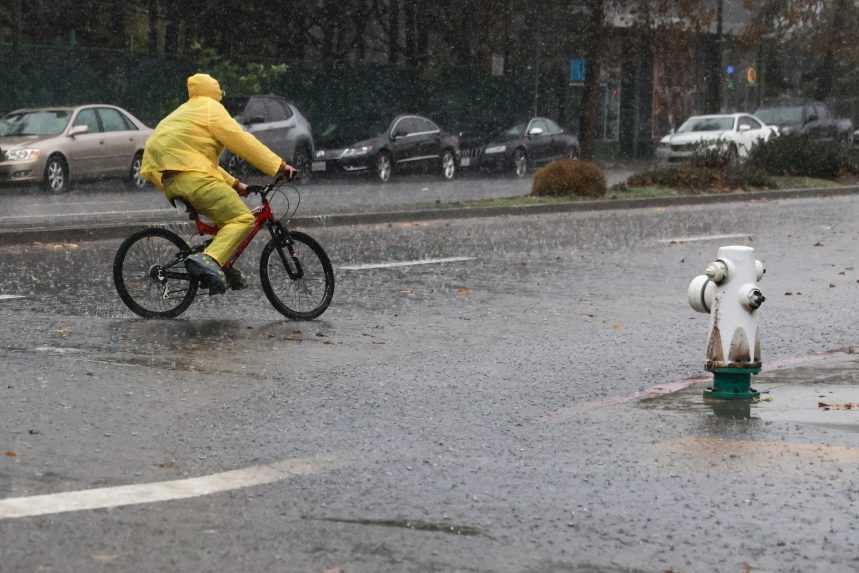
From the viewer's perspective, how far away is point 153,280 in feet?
38.3

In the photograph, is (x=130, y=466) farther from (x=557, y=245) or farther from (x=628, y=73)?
(x=628, y=73)

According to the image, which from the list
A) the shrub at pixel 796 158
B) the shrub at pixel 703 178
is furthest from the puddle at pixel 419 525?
the shrub at pixel 796 158

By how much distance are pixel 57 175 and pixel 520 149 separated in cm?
1472

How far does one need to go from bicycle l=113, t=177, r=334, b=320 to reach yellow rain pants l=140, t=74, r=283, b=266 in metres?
0.12

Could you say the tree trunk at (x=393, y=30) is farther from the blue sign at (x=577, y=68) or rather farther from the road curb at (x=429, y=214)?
the road curb at (x=429, y=214)

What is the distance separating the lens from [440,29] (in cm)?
4641

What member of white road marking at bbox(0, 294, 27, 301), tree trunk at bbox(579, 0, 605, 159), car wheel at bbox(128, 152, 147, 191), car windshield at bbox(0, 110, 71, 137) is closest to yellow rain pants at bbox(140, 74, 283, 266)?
white road marking at bbox(0, 294, 27, 301)

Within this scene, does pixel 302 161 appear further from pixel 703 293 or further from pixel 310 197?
pixel 703 293

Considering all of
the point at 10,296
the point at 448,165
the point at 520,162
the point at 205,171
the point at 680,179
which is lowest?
the point at 520,162

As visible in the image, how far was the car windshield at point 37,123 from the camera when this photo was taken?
28719 millimetres

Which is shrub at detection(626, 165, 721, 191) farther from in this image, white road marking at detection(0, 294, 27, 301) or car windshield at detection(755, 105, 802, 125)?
car windshield at detection(755, 105, 802, 125)

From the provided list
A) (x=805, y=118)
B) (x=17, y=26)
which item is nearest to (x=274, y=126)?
(x=17, y=26)

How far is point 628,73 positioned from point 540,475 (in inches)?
1890

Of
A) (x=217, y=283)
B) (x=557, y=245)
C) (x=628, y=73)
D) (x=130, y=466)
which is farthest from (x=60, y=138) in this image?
(x=628, y=73)
